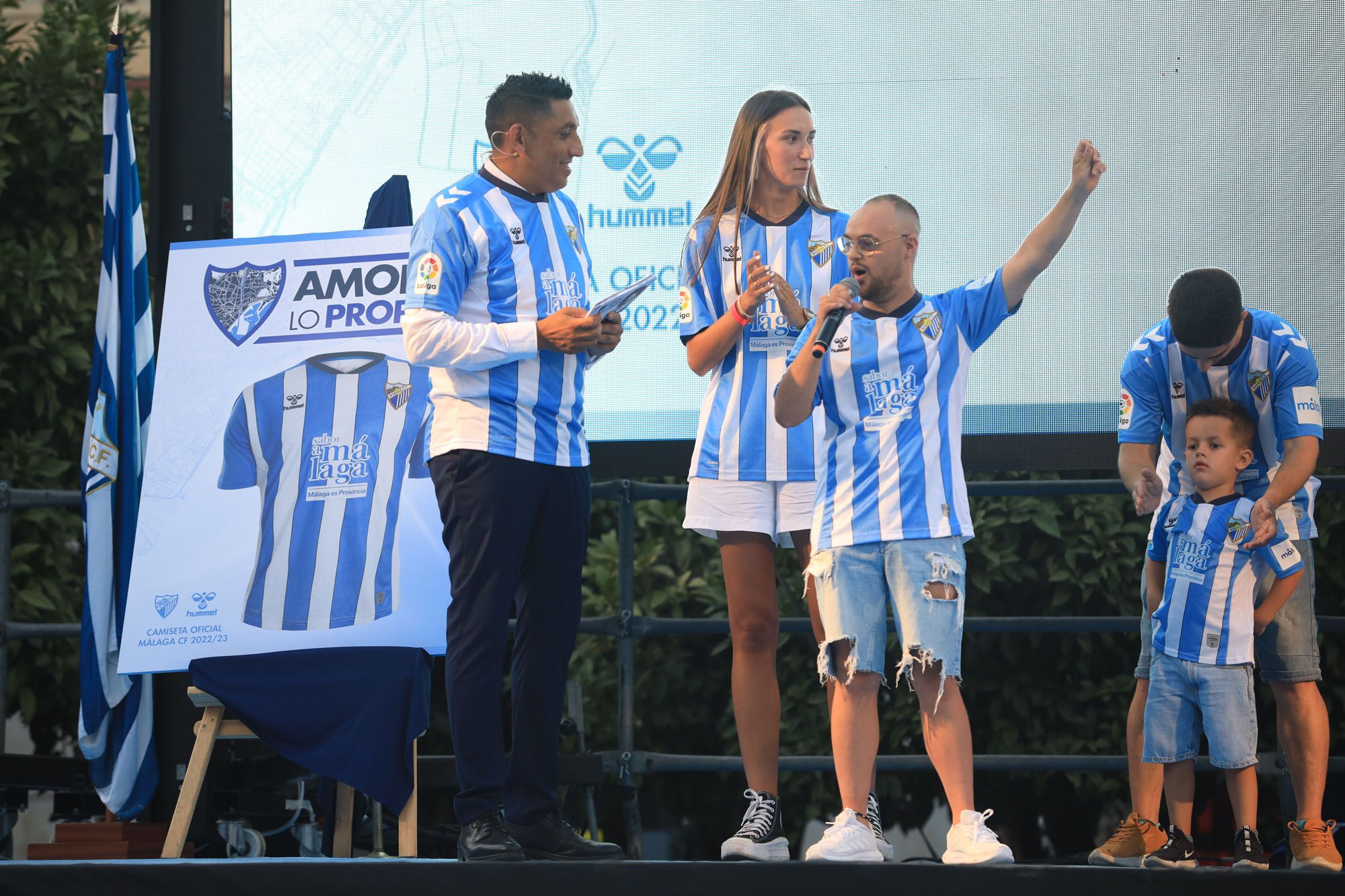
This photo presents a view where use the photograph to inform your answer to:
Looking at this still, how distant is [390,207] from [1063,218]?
6.61 ft

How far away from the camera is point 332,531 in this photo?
13.0ft

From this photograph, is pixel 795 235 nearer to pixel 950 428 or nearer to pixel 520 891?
pixel 950 428

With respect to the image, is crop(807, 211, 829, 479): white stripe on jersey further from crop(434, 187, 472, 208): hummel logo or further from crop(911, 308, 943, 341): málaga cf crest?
crop(434, 187, 472, 208): hummel logo

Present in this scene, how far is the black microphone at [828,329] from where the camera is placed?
2996mm

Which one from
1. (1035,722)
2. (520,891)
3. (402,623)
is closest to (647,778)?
(1035,722)

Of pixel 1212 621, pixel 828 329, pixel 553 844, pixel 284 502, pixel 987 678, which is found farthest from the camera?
pixel 987 678

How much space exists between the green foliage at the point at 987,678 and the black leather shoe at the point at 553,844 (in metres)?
1.91

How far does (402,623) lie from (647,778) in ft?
6.68

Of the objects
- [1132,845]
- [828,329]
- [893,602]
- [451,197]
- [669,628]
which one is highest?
[451,197]

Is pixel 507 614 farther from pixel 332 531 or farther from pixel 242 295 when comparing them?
pixel 242 295

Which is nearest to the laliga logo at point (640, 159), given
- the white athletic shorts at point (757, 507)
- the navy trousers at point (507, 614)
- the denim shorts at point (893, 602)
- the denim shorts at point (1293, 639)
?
the white athletic shorts at point (757, 507)

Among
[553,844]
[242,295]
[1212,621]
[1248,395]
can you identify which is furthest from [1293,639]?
[242,295]

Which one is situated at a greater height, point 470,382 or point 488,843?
point 470,382

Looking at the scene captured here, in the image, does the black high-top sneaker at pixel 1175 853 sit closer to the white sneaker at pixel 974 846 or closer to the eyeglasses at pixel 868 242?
the white sneaker at pixel 974 846
